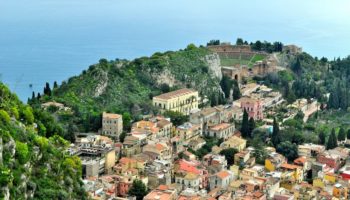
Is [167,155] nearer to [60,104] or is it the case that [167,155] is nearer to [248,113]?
[60,104]

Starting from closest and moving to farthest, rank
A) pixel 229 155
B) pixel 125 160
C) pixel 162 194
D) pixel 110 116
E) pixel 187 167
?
1. pixel 162 194
2. pixel 125 160
3. pixel 187 167
4. pixel 229 155
5. pixel 110 116

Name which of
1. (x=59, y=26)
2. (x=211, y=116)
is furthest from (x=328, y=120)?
(x=59, y=26)

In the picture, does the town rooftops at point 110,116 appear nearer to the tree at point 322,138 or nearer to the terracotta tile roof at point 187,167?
the terracotta tile roof at point 187,167

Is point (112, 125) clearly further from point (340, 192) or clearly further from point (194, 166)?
point (340, 192)

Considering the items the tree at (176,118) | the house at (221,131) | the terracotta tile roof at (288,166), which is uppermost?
the tree at (176,118)

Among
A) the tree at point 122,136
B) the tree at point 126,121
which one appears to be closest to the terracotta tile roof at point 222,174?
the tree at point 122,136

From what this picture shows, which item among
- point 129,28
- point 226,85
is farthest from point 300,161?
point 129,28
